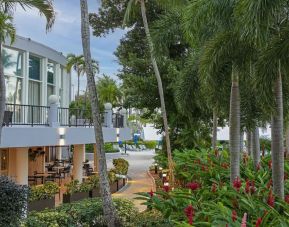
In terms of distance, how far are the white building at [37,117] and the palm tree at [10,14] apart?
3.70m

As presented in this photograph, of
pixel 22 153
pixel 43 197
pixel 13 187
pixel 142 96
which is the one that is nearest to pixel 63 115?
pixel 22 153

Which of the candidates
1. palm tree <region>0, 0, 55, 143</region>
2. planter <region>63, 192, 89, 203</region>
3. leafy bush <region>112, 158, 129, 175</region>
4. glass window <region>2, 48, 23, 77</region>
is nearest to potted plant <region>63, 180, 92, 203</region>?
planter <region>63, 192, 89, 203</region>

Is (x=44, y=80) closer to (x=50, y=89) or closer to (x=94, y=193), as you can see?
(x=50, y=89)

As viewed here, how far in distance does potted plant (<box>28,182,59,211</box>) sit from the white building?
1.29 metres

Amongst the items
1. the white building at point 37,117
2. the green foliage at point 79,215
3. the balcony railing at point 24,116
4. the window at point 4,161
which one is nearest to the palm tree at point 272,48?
the green foliage at point 79,215

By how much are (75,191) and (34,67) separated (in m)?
7.49

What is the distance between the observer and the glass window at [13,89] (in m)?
20.2

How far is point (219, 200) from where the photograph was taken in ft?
33.4

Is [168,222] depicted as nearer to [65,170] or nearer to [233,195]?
[233,195]

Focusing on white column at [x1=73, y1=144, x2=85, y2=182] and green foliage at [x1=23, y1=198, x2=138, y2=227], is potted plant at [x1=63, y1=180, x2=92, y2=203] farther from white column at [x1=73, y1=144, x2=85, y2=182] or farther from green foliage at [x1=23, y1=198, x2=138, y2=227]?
green foliage at [x1=23, y1=198, x2=138, y2=227]

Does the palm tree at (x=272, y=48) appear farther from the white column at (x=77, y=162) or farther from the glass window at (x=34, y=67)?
the glass window at (x=34, y=67)

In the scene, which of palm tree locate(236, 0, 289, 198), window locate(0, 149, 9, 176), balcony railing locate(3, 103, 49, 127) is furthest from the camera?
window locate(0, 149, 9, 176)

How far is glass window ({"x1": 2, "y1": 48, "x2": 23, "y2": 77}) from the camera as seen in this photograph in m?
19.9

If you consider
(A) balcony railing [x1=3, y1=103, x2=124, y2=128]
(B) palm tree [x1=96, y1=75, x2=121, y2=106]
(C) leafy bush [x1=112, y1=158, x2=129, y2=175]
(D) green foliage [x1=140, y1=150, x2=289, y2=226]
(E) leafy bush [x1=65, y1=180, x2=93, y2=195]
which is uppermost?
(B) palm tree [x1=96, y1=75, x2=121, y2=106]
